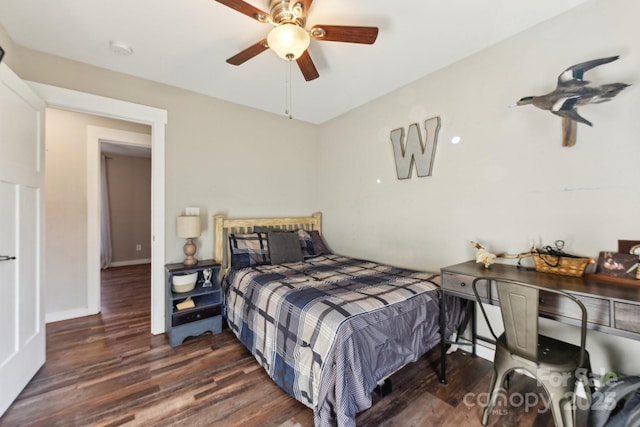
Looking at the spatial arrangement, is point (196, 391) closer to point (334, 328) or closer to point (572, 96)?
point (334, 328)

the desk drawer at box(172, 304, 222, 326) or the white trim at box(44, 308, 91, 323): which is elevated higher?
the desk drawer at box(172, 304, 222, 326)

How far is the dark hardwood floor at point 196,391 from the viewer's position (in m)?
1.60

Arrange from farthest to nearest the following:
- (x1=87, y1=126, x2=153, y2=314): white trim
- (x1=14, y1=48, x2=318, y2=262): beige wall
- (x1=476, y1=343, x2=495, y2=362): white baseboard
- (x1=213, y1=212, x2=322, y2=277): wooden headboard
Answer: (x1=87, y1=126, x2=153, y2=314): white trim → (x1=213, y1=212, x2=322, y2=277): wooden headboard → (x1=14, y1=48, x2=318, y2=262): beige wall → (x1=476, y1=343, x2=495, y2=362): white baseboard

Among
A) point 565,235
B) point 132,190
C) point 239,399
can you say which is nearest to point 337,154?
point 565,235

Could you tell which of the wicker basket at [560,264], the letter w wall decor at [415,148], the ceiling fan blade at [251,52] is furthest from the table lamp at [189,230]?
the wicker basket at [560,264]

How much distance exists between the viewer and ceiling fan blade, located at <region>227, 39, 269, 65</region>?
1759mm

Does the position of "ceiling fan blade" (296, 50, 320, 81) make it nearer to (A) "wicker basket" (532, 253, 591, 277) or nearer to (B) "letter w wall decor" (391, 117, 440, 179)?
(B) "letter w wall decor" (391, 117, 440, 179)

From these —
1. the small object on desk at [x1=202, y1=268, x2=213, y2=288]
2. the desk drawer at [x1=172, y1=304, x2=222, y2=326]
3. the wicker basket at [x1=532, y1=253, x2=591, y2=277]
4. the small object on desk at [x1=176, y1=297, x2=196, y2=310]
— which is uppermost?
the wicker basket at [x1=532, y1=253, x2=591, y2=277]

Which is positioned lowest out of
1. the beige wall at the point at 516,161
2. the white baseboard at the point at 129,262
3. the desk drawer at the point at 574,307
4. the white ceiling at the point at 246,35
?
the white baseboard at the point at 129,262

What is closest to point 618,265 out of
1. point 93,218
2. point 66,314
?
point 93,218

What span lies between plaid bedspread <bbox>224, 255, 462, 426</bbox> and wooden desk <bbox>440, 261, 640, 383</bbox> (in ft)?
0.84

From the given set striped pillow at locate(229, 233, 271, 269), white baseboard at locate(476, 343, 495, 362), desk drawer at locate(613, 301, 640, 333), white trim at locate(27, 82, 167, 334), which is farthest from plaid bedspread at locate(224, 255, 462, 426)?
desk drawer at locate(613, 301, 640, 333)

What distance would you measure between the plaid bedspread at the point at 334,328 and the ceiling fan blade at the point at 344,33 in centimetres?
171

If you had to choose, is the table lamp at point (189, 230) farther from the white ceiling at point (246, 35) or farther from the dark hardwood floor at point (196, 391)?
the white ceiling at point (246, 35)
